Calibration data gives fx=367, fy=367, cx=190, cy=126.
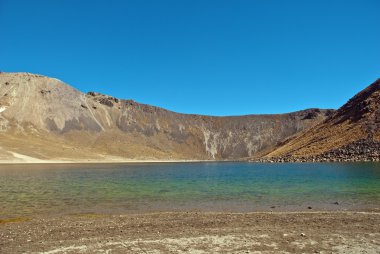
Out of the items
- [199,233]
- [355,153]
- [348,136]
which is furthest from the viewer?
[348,136]

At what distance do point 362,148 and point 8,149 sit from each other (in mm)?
116698

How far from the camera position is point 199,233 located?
1691cm

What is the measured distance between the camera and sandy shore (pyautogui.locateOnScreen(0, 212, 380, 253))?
14.0 meters

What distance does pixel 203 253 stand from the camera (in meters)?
13.3

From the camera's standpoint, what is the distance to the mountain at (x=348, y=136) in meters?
99.1

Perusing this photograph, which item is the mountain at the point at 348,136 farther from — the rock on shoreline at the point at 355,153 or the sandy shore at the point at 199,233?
the sandy shore at the point at 199,233

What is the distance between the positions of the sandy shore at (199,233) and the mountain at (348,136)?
81.8m

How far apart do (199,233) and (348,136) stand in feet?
344

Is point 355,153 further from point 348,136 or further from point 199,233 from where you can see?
point 199,233

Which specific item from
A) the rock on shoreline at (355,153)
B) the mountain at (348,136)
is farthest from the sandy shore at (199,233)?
the mountain at (348,136)

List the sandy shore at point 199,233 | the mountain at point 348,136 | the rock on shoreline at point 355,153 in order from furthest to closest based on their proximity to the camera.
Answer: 1. the mountain at point 348,136
2. the rock on shoreline at point 355,153
3. the sandy shore at point 199,233

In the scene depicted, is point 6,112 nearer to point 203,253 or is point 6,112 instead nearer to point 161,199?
point 161,199

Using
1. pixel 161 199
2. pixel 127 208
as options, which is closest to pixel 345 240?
pixel 127 208

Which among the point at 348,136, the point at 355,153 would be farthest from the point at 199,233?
the point at 348,136
